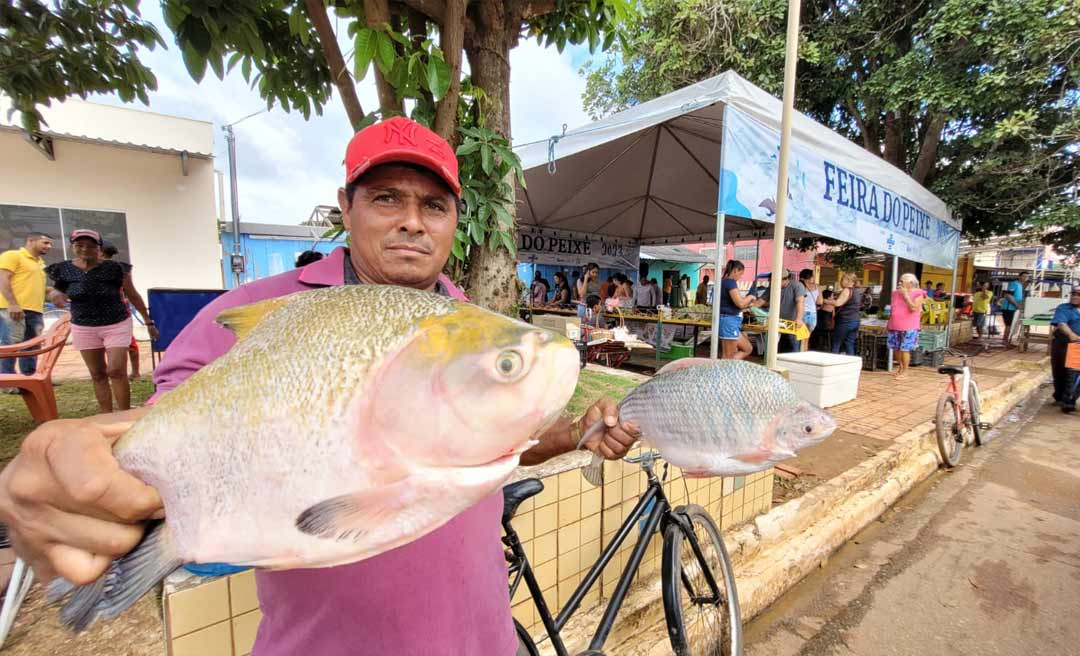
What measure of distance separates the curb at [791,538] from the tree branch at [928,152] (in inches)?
361

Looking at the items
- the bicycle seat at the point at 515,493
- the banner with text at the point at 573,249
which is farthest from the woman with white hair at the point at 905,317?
the bicycle seat at the point at 515,493

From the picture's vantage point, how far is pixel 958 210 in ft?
32.7

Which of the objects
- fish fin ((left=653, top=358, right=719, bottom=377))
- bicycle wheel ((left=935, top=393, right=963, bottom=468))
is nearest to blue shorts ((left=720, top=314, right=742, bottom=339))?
bicycle wheel ((left=935, top=393, right=963, bottom=468))

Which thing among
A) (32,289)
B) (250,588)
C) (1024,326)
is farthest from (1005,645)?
(1024,326)

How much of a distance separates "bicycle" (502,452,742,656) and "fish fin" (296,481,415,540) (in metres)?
1.15

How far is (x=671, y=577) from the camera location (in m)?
2.01

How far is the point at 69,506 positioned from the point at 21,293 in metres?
7.30

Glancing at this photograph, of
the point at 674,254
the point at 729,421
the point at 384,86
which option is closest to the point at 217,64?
the point at 384,86

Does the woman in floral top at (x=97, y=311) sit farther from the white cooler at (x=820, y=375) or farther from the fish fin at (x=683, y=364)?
the white cooler at (x=820, y=375)

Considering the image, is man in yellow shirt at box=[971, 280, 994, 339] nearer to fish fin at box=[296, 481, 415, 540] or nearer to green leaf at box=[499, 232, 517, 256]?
green leaf at box=[499, 232, 517, 256]

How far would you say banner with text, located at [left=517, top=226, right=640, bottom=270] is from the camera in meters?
10.5

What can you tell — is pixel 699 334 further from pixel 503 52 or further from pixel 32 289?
pixel 32 289

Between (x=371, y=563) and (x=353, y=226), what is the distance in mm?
793

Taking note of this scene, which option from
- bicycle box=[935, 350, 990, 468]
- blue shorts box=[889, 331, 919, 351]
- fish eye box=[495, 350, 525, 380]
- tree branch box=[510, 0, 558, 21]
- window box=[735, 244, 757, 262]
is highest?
window box=[735, 244, 757, 262]
